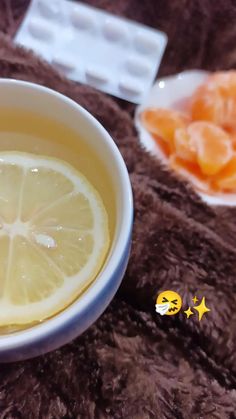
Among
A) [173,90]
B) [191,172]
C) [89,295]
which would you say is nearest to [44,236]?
[89,295]

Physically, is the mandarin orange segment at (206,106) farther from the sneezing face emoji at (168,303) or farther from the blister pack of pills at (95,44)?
the sneezing face emoji at (168,303)

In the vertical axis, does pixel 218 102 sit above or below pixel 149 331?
above

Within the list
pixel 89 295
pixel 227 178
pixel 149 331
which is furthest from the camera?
pixel 227 178

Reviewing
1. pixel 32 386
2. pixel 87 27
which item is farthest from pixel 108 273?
pixel 87 27

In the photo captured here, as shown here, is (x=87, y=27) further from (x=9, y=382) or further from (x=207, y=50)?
(x=9, y=382)

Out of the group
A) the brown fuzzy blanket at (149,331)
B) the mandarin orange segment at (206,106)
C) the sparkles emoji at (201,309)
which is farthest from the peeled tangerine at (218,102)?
the sparkles emoji at (201,309)

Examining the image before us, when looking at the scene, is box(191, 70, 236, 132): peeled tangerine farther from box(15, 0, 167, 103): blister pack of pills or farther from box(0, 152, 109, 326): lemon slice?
box(0, 152, 109, 326): lemon slice

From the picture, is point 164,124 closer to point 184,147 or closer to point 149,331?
point 184,147
